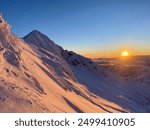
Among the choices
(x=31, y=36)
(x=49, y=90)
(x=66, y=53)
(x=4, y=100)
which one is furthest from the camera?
(x=66, y=53)

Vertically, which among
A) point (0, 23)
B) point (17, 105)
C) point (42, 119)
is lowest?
point (42, 119)

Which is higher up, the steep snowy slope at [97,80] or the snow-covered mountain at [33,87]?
the steep snowy slope at [97,80]

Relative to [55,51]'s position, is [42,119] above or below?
below

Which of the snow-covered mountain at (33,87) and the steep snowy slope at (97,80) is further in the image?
the steep snowy slope at (97,80)

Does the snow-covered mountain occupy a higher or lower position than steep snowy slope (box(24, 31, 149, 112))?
lower

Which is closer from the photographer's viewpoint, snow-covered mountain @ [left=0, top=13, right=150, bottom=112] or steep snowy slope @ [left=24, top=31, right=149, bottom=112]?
snow-covered mountain @ [left=0, top=13, right=150, bottom=112]

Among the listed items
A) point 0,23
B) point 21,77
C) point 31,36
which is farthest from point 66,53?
point 21,77

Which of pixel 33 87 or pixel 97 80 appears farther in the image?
pixel 97 80

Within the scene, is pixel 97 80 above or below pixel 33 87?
above

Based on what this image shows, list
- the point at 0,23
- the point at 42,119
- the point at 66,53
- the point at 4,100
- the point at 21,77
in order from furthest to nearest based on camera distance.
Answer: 1. the point at 66,53
2. the point at 0,23
3. the point at 21,77
4. the point at 4,100
5. the point at 42,119

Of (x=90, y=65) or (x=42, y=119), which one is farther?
(x=90, y=65)

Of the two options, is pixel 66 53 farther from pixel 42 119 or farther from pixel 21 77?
pixel 42 119
